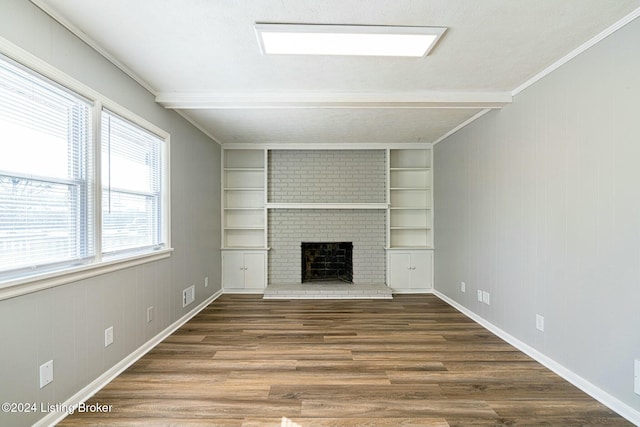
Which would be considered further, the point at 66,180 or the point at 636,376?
the point at 66,180

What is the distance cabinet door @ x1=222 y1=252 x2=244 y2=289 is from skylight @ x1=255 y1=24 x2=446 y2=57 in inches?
137

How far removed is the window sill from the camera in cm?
150

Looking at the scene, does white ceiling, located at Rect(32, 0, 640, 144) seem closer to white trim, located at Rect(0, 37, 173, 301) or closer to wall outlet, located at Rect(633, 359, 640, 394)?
white trim, located at Rect(0, 37, 173, 301)

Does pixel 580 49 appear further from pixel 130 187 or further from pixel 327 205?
pixel 130 187

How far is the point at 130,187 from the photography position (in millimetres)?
2559

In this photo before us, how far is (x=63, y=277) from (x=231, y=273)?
3.10 m

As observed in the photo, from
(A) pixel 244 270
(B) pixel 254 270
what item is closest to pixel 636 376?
(B) pixel 254 270

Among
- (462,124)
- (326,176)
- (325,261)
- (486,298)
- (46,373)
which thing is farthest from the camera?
(325,261)

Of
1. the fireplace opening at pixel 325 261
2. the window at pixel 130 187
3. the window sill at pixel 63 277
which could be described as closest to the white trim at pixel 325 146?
the fireplace opening at pixel 325 261

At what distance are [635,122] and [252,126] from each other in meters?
3.54

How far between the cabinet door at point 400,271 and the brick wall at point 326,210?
195mm

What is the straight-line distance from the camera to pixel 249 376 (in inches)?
90.4

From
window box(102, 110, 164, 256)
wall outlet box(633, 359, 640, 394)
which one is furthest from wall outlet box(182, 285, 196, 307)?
wall outlet box(633, 359, 640, 394)

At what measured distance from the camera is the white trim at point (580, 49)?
181 cm
